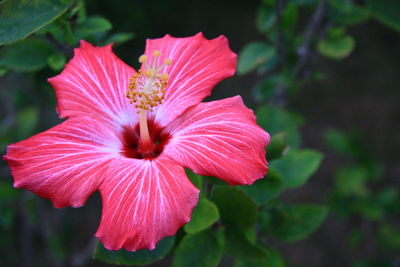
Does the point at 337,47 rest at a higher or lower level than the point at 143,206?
lower

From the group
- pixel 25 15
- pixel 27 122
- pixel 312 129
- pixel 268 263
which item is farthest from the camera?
pixel 312 129

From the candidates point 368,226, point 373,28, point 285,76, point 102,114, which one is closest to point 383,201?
point 368,226

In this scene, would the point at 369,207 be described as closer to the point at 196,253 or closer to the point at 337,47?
the point at 337,47

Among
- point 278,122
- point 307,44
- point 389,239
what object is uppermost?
point 307,44

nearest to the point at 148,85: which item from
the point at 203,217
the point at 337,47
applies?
the point at 203,217

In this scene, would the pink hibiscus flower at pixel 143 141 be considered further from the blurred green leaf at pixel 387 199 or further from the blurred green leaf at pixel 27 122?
the blurred green leaf at pixel 387 199

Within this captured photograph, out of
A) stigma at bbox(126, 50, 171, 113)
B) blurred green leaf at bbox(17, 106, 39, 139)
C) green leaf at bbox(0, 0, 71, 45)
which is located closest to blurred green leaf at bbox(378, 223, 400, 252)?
stigma at bbox(126, 50, 171, 113)

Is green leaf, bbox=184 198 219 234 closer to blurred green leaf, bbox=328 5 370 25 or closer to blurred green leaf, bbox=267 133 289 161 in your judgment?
blurred green leaf, bbox=267 133 289 161

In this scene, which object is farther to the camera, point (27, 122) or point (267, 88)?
point (27, 122)
